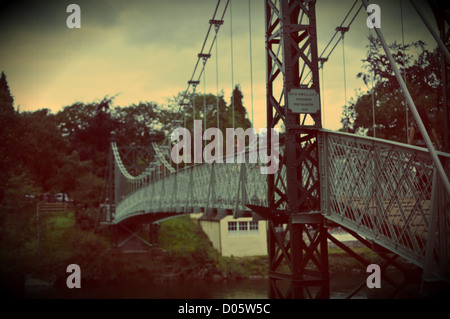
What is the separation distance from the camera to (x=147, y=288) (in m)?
30.0

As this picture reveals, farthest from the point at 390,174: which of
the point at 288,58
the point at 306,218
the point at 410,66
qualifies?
the point at 410,66

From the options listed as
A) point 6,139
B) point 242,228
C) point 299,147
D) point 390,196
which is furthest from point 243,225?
point 390,196

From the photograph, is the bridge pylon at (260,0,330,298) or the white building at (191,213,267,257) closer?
the bridge pylon at (260,0,330,298)

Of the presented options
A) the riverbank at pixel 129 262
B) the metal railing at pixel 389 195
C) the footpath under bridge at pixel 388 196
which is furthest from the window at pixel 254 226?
the metal railing at pixel 389 195

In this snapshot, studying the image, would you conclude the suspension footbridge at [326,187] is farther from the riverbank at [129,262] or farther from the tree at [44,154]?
the tree at [44,154]

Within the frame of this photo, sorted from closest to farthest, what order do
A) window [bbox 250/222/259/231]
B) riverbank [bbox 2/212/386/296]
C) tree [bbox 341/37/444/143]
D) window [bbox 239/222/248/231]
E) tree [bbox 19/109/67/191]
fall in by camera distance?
1. tree [bbox 341/37/444/143]
2. riverbank [bbox 2/212/386/296]
3. window [bbox 250/222/259/231]
4. window [bbox 239/222/248/231]
5. tree [bbox 19/109/67/191]

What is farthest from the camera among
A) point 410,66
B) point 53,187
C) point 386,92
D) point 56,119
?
point 56,119

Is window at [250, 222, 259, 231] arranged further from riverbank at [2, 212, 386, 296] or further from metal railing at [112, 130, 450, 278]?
metal railing at [112, 130, 450, 278]

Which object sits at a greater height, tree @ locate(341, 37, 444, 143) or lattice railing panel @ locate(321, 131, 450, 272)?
tree @ locate(341, 37, 444, 143)

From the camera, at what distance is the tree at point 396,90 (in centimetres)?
1736

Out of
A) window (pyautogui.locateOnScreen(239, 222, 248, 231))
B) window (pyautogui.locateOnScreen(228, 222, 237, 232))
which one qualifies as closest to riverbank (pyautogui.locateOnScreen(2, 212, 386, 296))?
window (pyautogui.locateOnScreen(228, 222, 237, 232))

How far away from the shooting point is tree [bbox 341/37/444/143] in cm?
1736

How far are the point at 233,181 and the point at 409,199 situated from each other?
Result: 682cm

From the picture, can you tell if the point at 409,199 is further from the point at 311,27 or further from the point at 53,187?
the point at 53,187
